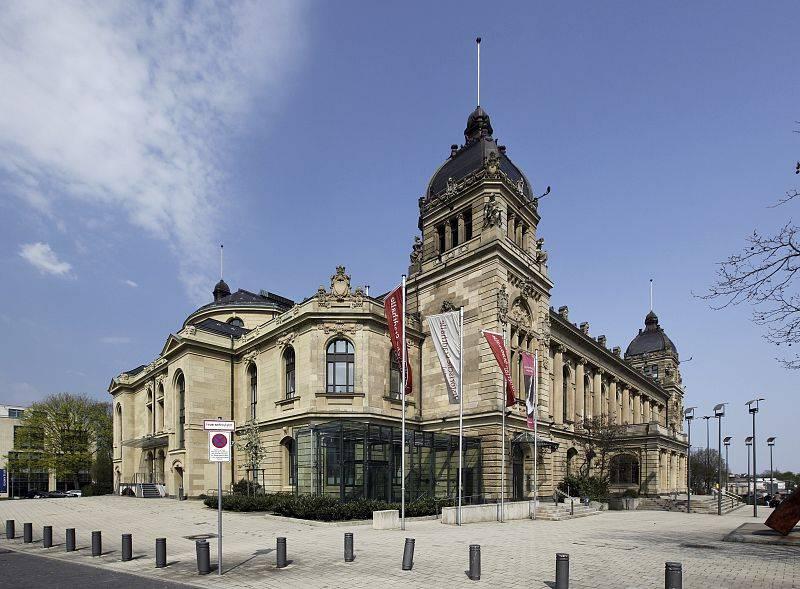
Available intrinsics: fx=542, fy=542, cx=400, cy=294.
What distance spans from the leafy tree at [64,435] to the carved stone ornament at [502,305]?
54.0 metres

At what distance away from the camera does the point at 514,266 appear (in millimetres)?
36469

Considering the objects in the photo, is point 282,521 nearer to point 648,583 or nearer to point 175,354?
point 648,583

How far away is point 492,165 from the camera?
1449 inches

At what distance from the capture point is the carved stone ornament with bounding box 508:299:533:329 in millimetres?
36250

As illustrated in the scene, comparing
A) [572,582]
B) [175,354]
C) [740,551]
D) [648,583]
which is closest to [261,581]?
[572,582]

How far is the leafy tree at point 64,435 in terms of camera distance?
62.0 meters

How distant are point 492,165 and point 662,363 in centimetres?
6222

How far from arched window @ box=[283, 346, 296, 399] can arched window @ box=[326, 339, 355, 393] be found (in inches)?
130

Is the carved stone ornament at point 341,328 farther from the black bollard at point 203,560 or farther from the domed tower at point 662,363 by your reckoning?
the domed tower at point 662,363

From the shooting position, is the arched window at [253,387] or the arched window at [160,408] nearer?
the arched window at [253,387]

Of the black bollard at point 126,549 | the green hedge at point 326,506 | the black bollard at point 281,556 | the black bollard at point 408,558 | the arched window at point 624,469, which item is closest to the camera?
the black bollard at point 408,558

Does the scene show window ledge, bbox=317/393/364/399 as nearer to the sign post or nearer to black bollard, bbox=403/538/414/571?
the sign post

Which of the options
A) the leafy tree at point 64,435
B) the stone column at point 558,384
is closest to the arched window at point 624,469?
the stone column at point 558,384

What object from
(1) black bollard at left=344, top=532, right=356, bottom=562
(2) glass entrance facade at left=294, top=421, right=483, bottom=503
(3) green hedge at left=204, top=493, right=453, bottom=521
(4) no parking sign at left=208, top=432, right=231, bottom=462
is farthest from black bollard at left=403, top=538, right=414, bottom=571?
(2) glass entrance facade at left=294, top=421, right=483, bottom=503
